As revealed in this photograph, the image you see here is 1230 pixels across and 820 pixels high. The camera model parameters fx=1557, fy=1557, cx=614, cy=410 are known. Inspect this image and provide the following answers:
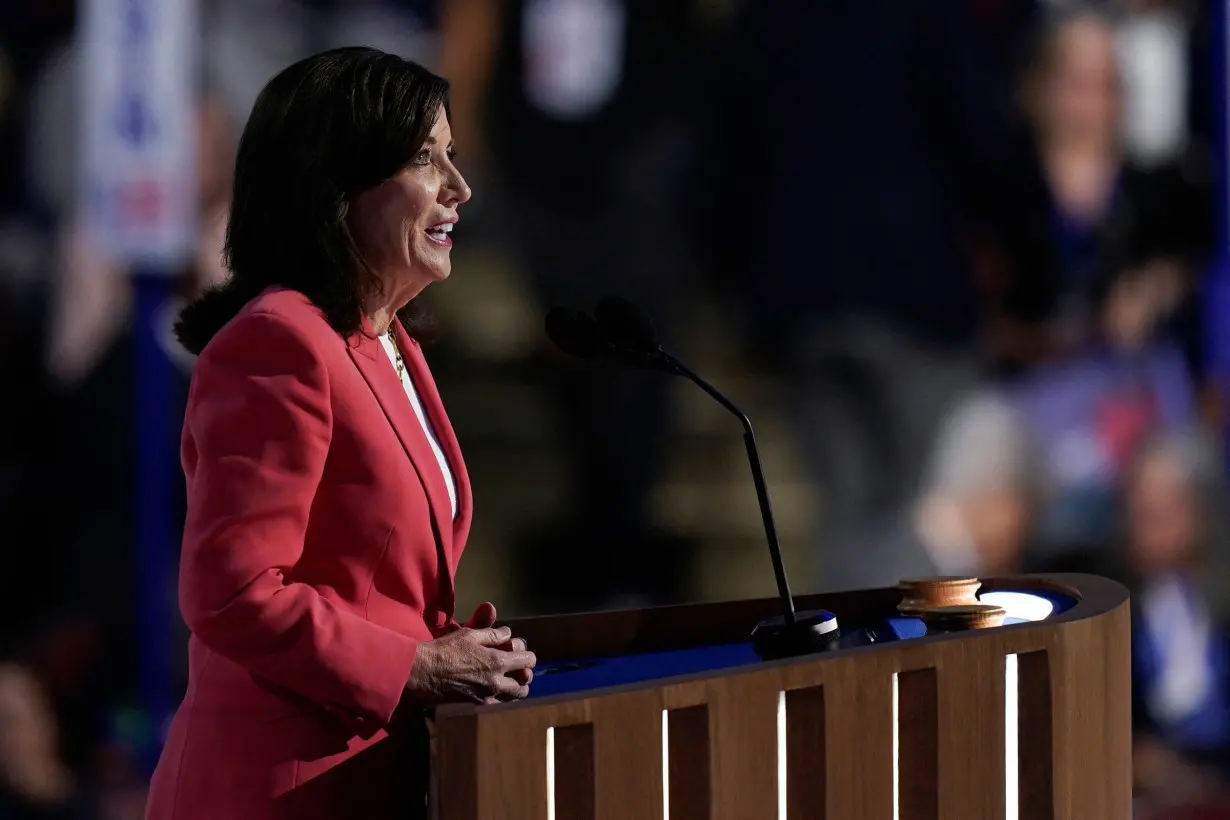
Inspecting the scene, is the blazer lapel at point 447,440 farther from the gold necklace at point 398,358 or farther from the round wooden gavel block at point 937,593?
the round wooden gavel block at point 937,593

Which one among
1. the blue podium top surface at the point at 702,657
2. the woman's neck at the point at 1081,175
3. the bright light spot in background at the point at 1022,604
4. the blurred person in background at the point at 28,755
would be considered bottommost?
the blurred person in background at the point at 28,755

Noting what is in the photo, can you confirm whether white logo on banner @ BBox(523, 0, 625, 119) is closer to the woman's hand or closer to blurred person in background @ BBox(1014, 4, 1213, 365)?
blurred person in background @ BBox(1014, 4, 1213, 365)

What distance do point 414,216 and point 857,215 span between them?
9.26 feet

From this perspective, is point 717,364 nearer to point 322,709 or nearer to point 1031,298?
point 1031,298

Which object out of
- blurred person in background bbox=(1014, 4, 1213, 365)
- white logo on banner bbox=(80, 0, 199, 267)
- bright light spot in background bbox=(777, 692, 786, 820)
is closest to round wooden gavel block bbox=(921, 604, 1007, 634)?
bright light spot in background bbox=(777, 692, 786, 820)

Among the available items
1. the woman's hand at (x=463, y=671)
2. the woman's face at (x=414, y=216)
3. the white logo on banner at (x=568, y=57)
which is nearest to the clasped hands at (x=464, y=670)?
the woman's hand at (x=463, y=671)

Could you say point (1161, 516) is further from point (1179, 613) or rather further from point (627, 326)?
point (627, 326)

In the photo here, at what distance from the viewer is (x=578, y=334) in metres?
1.46

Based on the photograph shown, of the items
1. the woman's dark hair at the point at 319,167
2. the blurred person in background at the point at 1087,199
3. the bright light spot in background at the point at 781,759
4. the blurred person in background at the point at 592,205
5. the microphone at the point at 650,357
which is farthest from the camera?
the blurred person in background at the point at 1087,199

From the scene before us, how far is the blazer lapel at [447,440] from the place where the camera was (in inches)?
55.8

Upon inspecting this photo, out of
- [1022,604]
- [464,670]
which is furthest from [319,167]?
[1022,604]

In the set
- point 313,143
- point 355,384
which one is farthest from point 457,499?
point 313,143

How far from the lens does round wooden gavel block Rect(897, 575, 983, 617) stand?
1.56 meters

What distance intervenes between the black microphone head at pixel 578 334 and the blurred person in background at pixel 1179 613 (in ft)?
10.2
